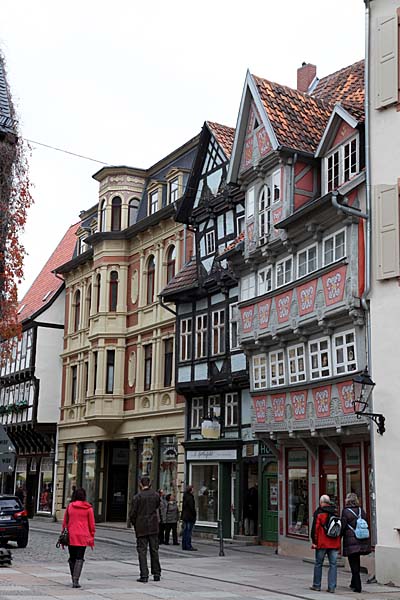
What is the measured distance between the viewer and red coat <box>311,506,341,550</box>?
15.8 metres

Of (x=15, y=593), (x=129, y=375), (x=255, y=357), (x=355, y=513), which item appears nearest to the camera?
(x=15, y=593)

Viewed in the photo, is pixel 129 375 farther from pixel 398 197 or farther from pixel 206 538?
pixel 398 197

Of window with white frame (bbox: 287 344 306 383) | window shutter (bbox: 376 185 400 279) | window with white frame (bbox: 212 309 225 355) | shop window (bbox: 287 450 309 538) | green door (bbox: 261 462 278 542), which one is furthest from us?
window with white frame (bbox: 212 309 225 355)

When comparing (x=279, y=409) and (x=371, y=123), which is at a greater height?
(x=371, y=123)

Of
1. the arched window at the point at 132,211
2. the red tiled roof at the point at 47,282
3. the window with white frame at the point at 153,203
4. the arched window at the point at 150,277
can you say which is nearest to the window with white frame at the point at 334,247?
the arched window at the point at 150,277

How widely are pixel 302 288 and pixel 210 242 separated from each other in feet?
29.6

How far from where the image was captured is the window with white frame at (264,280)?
24.5 meters

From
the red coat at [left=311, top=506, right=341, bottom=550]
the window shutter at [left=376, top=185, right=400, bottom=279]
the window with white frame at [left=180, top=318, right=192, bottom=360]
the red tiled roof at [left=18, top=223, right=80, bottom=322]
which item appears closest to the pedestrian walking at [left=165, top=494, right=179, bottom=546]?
the window with white frame at [left=180, top=318, right=192, bottom=360]

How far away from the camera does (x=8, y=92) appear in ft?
81.0

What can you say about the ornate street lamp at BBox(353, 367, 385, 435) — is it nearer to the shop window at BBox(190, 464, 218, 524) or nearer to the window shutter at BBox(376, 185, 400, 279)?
the window shutter at BBox(376, 185, 400, 279)

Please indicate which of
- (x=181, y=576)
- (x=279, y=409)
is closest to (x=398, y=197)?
(x=279, y=409)

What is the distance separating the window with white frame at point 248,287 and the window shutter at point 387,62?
7.69 metres

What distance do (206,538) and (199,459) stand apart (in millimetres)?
2640

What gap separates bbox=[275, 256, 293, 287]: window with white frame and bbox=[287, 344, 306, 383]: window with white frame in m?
1.81
